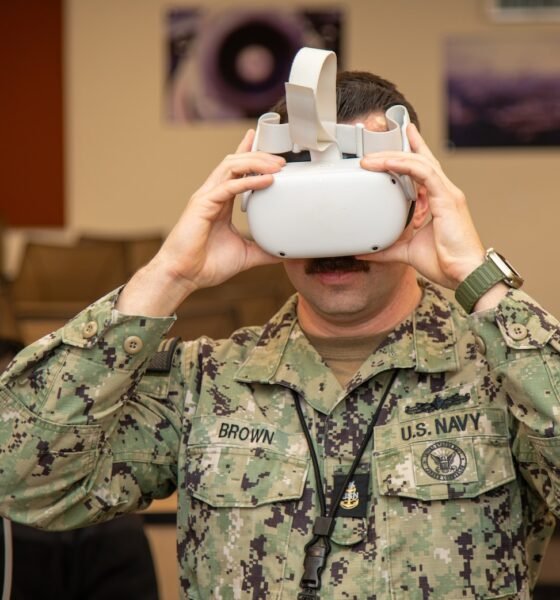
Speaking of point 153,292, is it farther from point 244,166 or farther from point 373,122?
point 373,122

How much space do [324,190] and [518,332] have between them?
323 mm

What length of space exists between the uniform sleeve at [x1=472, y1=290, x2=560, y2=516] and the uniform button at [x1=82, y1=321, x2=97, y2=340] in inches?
21.2

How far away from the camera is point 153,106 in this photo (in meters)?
7.34

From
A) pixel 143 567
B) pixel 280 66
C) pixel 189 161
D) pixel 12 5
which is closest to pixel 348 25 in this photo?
pixel 280 66

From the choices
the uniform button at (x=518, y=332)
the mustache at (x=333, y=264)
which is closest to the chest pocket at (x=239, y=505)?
the mustache at (x=333, y=264)

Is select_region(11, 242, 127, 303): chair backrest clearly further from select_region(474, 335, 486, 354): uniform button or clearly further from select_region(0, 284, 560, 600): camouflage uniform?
select_region(474, 335, 486, 354): uniform button

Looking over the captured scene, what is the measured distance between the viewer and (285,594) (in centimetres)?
159

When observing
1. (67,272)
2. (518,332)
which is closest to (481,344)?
(518,332)

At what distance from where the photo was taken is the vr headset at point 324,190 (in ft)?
4.93

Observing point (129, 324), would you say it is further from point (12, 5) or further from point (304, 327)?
point (12, 5)

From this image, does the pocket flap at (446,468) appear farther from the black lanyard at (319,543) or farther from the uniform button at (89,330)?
the uniform button at (89,330)

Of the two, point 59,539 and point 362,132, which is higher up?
point 362,132

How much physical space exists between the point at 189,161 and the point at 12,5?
155 cm

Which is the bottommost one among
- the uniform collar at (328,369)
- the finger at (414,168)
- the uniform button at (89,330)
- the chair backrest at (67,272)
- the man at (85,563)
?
the chair backrest at (67,272)
